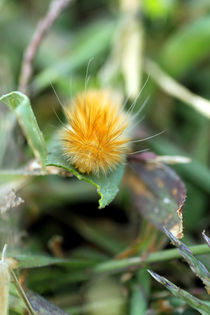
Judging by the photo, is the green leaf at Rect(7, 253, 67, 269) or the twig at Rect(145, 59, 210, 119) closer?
the green leaf at Rect(7, 253, 67, 269)

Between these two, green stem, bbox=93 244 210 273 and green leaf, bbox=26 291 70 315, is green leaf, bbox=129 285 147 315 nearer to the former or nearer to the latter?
green stem, bbox=93 244 210 273

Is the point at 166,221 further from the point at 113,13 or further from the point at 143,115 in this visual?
the point at 113,13

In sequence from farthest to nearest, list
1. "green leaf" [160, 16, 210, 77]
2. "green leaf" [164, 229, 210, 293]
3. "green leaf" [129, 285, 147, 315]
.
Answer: "green leaf" [160, 16, 210, 77] < "green leaf" [129, 285, 147, 315] < "green leaf" [164, 229, 210, 293]

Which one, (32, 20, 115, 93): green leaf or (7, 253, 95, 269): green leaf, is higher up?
(32, 20, 115, 93): green leaf

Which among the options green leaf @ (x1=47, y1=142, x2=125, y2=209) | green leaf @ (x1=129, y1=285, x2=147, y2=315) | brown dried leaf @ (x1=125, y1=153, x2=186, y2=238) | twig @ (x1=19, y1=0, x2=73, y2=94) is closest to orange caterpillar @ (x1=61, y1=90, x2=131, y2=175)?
green leaf @ (x1=47, y1=142, x2=125, y2=209)

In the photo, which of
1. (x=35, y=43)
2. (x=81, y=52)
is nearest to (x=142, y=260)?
(x=35, y=43)

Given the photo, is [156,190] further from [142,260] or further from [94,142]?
[94,142]
